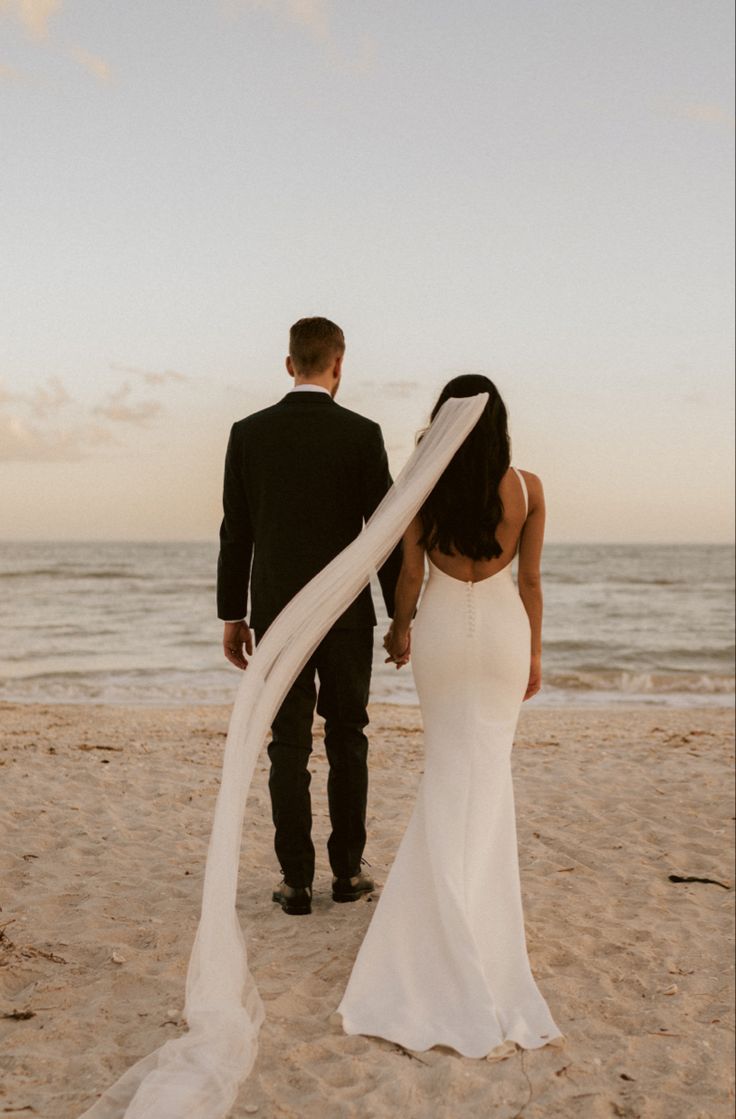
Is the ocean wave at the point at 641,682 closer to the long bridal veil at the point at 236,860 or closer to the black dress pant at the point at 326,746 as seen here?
the black dress pant at the point at 326,746

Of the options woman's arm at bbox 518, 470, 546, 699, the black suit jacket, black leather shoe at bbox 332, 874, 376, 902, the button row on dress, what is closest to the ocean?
black leather shoe at bbox 332, 874, 376, 902

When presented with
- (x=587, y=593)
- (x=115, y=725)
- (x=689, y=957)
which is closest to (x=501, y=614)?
(x=689, y=957)

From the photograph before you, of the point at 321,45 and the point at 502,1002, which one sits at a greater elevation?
the point at 321,45

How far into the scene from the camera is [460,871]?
337 cm

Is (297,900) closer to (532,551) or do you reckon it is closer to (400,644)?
(400,644)

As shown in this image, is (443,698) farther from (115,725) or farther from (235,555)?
(115,725)

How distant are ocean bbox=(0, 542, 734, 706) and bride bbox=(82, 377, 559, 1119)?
9.73 m

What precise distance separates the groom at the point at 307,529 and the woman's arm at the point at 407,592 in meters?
0.14

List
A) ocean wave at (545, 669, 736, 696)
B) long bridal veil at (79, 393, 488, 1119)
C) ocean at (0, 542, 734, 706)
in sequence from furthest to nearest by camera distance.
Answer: ocean wave at (545, 669, 736, 696) < ocean at (0, 542, 734, 706) < long bridal veil at (79, 393, 488, 1119)

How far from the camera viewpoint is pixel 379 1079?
2.92 m

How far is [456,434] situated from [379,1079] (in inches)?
85.4

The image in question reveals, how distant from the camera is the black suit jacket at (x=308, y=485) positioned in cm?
393

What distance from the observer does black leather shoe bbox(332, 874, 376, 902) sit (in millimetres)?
4320

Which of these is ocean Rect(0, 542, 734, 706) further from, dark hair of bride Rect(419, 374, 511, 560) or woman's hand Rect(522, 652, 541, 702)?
dark hair of bride Rect(419, 374, 511, 560)
